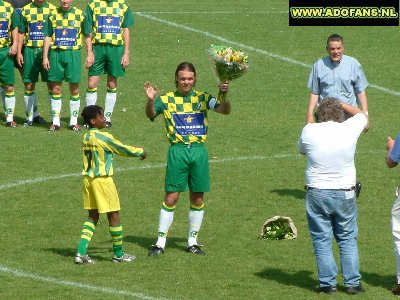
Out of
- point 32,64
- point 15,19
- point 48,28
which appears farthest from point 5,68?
point 48,28

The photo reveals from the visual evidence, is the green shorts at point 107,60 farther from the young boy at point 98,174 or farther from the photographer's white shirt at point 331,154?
the photographer's white shirt at point 331,154

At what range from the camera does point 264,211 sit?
17922 millimetres

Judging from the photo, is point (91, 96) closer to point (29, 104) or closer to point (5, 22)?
point (29, 104)

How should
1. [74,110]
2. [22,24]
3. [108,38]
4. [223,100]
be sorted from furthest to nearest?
[108,38] → [22,24] → [74,110] → [223,100]

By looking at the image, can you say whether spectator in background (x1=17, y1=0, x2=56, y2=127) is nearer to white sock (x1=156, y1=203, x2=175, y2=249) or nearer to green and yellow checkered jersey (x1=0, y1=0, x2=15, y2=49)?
green and yellow checkered jersey (x1=0, y1=0, x2=15, y2=49)

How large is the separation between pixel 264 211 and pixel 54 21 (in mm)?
6801

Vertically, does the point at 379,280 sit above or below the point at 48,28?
below

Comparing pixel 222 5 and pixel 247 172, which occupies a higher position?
pixel 222 5

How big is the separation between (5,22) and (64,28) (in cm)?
123

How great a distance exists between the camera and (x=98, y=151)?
14.9 m

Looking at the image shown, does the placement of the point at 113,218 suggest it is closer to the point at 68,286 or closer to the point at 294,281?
the point at 68,286

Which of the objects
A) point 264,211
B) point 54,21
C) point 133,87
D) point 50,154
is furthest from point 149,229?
point 133,87

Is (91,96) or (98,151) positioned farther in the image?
(91,96)

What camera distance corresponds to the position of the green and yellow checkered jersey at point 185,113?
50.4 ft
